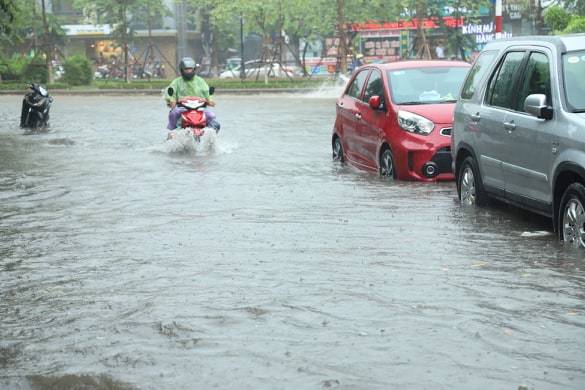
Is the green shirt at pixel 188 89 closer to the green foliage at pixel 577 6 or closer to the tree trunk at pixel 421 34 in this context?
the green foliage at pixel 577 6

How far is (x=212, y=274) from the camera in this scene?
331 inches

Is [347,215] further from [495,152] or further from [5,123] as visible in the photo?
[5,123]

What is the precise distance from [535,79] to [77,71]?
47.3m

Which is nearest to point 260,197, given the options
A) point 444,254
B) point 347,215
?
point 347,215

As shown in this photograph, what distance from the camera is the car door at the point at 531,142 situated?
966 centimetres

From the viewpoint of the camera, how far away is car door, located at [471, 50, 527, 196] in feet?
35.0

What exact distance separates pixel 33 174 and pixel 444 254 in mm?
8983

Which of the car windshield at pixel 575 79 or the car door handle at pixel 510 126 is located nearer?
the car windshield at pixel 575 79

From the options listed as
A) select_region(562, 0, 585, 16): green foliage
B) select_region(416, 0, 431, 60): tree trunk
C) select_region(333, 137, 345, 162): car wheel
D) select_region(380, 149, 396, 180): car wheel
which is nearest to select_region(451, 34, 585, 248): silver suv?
select_region(380, 149, 396, 180): car wheel

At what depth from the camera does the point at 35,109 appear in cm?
2731

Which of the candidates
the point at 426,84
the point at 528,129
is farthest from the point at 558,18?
the point at 528,129

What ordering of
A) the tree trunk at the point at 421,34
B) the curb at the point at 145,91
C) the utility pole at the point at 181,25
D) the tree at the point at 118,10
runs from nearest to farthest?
the curb at the point at 145,91
the tree trunk at the point at 421,34
the tree at the point at 118,10
the utility pole at the point at 181,25

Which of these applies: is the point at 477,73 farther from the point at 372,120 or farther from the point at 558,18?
the point at 558,18

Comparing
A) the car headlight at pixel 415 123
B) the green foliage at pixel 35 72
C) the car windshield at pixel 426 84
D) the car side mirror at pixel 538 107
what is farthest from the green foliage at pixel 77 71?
the car side mirror at pixel 538 107
